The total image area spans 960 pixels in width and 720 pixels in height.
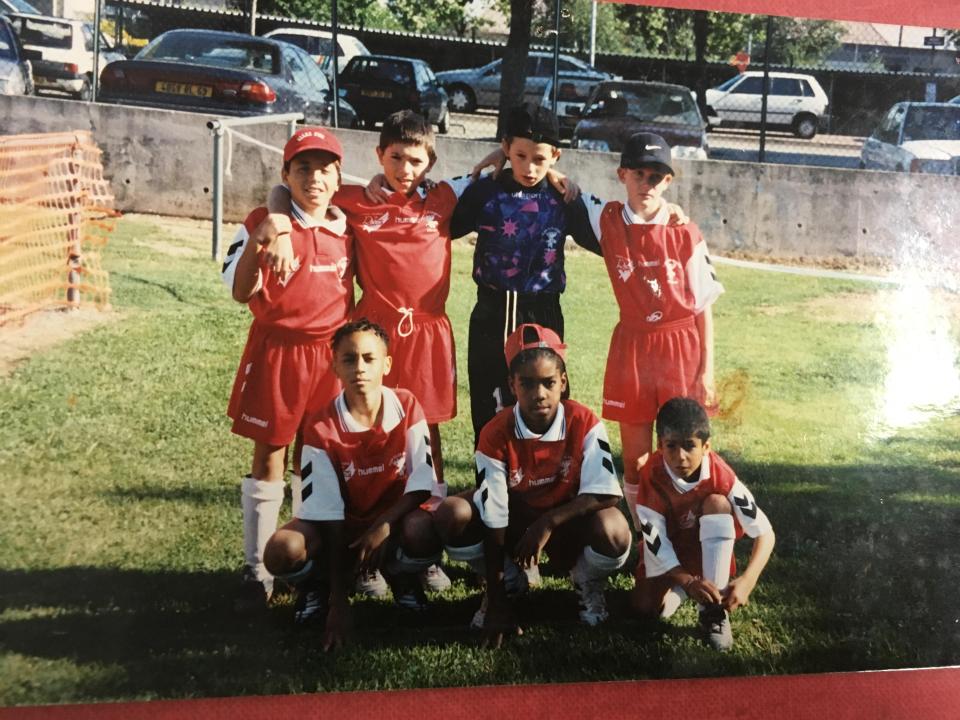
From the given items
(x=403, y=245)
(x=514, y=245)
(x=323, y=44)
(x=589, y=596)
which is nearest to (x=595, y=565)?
(x=589, y=596)

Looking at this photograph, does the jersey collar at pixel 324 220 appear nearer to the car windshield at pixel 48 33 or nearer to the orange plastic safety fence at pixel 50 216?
the orange plastic safety fence at pixel 50 216

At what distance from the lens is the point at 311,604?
9.99 ft

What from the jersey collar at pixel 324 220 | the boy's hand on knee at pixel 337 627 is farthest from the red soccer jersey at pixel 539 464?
the jersey collar at pixel 324 220

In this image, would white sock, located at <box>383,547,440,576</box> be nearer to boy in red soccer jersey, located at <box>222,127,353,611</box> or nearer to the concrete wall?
boy in red soccer jersey, located at <box>222,127,353,611</box>

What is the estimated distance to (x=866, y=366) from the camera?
3.61m

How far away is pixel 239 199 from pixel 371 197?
0.36 metres

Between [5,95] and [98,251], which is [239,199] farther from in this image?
[5,95]

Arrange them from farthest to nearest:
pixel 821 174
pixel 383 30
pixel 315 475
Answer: pixel 821 174 < pixel 383 30 < pixel 315 475

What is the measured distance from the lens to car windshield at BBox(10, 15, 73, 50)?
3.11m

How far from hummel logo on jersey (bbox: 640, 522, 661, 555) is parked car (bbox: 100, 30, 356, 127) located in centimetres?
135

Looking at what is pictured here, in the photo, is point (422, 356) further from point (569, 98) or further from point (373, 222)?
point (569, 98)

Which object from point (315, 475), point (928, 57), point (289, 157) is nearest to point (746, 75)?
point (928, 57)

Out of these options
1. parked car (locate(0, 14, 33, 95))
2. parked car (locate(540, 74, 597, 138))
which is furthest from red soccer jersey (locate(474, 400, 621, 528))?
parked car (locate(0, 14, 33, 95))

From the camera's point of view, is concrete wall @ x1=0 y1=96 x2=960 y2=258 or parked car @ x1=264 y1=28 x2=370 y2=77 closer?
concrete wall @ x1=0 y1=96 x2=960 y2=258
